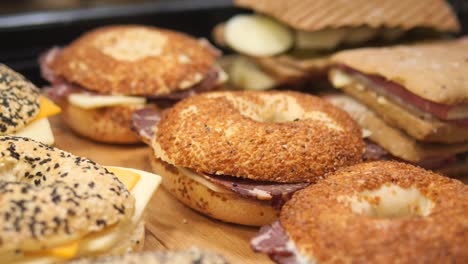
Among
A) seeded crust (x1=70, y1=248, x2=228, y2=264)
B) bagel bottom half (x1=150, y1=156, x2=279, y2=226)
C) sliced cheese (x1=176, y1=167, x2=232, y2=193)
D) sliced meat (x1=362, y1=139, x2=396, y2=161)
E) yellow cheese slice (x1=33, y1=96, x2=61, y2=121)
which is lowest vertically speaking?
bagel bottom half (x1=150, y1=156, x2=279, y2=226)

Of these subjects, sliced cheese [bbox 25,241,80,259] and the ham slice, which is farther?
the ham slice

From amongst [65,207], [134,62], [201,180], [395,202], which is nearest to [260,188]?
[201,180]

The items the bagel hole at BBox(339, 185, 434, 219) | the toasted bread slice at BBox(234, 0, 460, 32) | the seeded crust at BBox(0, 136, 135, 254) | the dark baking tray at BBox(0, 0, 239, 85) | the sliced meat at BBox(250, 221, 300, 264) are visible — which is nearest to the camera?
the seeded crust at BBox(0, 136, 135, 254)

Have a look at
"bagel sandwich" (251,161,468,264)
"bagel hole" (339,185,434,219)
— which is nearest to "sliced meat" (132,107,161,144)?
"bagel sandwich" (251,161,468,264)

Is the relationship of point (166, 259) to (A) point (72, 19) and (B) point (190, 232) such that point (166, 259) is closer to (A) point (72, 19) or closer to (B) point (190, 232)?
(B) point (190, 232)

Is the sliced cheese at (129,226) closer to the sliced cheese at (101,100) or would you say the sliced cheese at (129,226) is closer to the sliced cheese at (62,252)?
the sliced cheese at (62,252)

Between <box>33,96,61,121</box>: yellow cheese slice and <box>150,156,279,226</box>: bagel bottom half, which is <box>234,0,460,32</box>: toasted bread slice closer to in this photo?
<box>150,156,279,226</box>: bagel bottom half
